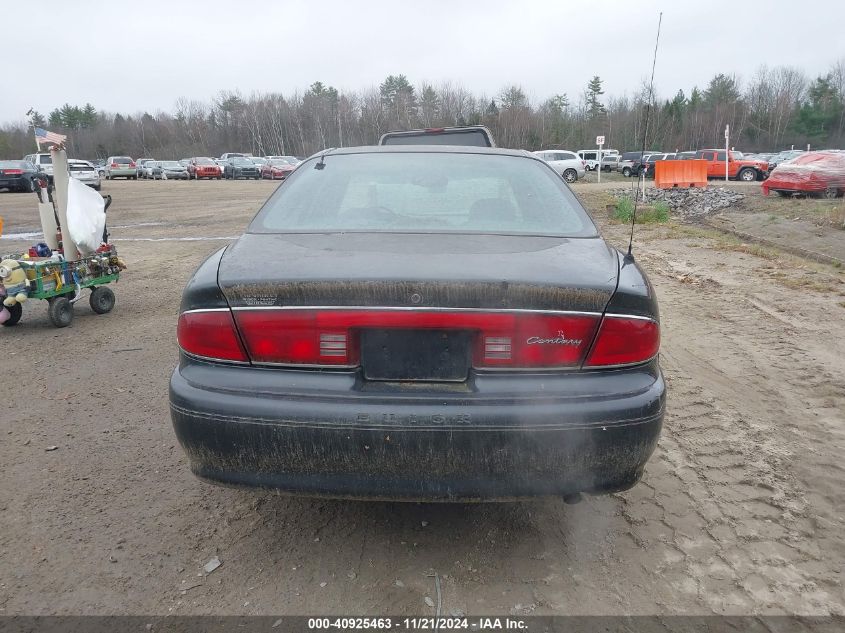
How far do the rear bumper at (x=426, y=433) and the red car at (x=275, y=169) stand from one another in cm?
4142

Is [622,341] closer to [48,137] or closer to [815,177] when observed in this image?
[48,137]

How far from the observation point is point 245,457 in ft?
6.47

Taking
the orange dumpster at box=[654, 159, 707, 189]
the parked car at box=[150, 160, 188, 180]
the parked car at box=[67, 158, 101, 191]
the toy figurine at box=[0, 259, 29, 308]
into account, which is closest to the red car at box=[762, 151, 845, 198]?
the orange dumpster at box=[654, 159, 707, 189]

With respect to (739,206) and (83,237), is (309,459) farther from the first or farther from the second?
(739,206)

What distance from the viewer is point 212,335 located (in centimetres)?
204

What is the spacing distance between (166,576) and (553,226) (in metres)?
2.11

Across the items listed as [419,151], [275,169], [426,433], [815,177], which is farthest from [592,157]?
[426,433]

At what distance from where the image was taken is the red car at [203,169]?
42906 millimetres

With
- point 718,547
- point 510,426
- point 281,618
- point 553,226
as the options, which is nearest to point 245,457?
point 281,618

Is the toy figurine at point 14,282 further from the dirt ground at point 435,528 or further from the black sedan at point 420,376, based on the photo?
the black sedan at point 420,376

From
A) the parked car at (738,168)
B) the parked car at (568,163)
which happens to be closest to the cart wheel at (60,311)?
the parked car at (568,163)

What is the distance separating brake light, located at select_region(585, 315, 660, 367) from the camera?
1.97 m

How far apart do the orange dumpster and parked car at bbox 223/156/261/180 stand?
102 ft

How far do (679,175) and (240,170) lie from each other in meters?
32.8
